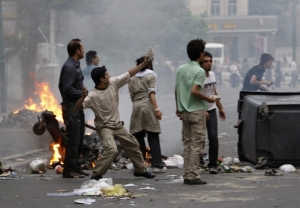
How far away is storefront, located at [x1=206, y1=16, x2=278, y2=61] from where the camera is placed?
5391 cm

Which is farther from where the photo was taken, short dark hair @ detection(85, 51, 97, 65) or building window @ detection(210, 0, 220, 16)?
building window @ detection(210, 0, 220, 16)

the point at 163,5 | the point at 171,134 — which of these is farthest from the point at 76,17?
the point at 171,134

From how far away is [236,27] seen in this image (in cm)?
5862

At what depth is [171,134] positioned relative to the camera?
55.1ft

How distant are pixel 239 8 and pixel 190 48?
1939 inches

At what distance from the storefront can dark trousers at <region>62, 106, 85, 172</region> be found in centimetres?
4393

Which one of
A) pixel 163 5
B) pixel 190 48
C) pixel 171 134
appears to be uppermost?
pixel 163 5

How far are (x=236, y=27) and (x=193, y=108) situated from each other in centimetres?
5109

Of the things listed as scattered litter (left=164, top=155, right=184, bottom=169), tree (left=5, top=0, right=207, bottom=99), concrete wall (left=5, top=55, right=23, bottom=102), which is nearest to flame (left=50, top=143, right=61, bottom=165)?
scattered litter (left=164, top=155, right=184, bottom=169)

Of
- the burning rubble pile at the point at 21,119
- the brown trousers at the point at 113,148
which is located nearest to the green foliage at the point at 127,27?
the burning rubble pile at the point at 21,119

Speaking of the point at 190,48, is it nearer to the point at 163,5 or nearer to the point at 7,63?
the point at 7,63

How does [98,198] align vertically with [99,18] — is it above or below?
below

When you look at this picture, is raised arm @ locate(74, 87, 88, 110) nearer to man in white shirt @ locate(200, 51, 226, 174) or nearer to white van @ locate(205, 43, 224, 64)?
man in white shirt @ locate(200, 51, 226, 174)

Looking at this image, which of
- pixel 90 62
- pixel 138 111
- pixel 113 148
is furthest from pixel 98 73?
pixel 90 62
